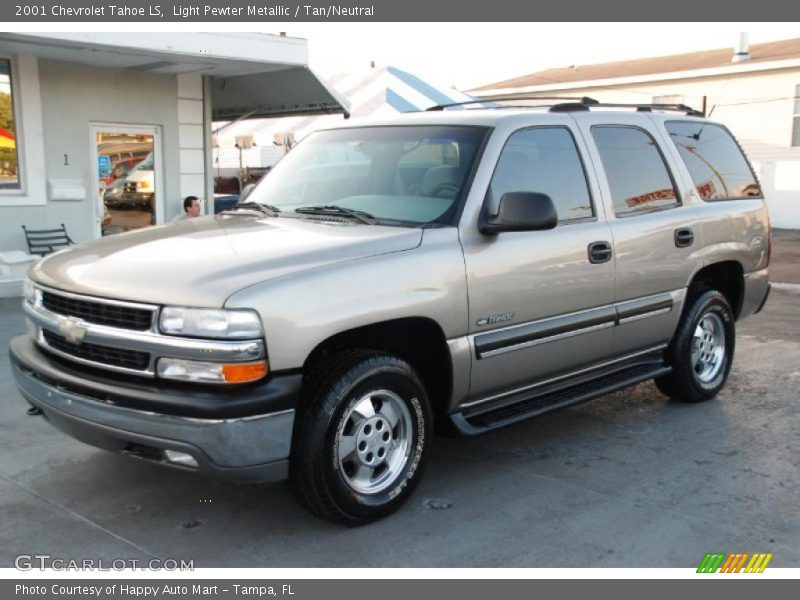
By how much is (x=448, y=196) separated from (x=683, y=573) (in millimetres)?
2146

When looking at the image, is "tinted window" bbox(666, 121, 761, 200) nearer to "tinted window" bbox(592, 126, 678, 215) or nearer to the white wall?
"tinted window" bbox(592, 126, 678, 215)

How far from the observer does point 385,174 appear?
15.4 ft

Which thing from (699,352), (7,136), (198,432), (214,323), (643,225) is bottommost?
(699,352)

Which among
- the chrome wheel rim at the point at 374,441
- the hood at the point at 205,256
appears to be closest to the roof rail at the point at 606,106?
the hood at the point at 205,256

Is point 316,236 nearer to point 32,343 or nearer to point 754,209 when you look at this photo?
point 32,343

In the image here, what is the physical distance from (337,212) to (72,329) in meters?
1.51

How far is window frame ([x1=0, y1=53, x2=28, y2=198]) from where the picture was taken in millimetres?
10477

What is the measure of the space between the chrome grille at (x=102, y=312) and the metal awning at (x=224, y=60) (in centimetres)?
609

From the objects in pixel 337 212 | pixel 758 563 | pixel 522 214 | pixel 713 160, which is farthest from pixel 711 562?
pixel 713 160

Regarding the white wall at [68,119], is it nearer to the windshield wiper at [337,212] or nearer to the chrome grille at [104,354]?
the windshield wiper at [337,212]

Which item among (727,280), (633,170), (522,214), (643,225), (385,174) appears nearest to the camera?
(522,214)

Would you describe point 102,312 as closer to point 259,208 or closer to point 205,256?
point 205,256

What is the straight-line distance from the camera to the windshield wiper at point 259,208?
4801 mm

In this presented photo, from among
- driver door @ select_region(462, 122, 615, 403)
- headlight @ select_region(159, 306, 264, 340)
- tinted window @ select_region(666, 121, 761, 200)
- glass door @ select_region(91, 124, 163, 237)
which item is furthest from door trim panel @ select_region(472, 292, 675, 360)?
glass door @ select_region(91, 124, 163, 237)
